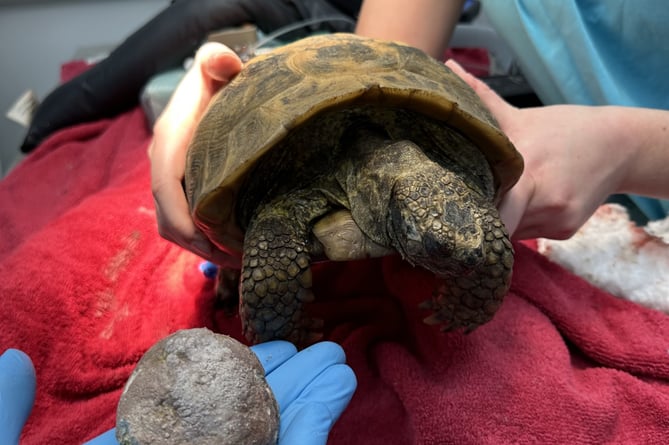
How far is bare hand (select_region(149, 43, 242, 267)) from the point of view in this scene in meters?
1.23

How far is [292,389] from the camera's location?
0.93 m

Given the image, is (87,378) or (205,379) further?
(87,378)

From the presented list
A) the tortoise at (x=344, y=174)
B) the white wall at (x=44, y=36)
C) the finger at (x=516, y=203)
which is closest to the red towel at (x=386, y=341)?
the tortoise at (x=344, y=174)

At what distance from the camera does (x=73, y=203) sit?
6.62 feet

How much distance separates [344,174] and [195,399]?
19.9 inches

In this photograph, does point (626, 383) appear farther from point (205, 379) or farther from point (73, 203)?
point (73, 203)

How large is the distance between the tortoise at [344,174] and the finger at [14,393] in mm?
361

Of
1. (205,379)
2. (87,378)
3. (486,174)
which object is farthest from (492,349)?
(87,378)

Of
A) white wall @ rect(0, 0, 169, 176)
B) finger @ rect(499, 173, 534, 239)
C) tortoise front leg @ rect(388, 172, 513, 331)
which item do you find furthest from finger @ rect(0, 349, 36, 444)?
white wall @ rect(0, 0, 169, 176)

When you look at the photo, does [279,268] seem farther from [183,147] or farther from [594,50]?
[594,50]

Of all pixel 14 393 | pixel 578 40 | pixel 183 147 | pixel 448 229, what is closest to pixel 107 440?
pixel 14 393

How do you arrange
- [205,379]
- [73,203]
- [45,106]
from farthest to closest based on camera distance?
[45,106], [73,203], [205,379]

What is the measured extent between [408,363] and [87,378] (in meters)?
0.71

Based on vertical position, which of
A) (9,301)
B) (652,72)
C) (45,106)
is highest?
(652,72)
